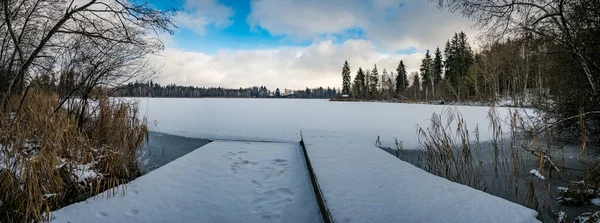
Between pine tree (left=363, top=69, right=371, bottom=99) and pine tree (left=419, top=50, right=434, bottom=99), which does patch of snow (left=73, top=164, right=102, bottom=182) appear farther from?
pine tree (left=363, top=69, right=371, bottom=99)

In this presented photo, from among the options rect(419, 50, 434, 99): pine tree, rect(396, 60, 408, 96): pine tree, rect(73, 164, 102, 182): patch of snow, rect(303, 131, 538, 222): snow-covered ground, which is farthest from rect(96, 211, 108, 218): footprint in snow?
rect(396, 60, 408, 96): pine tree

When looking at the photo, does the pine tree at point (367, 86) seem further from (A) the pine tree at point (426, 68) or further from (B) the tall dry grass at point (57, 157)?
(B) the tall dry grass at point (57, 157)

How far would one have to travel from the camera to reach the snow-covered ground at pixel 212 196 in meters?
2.20

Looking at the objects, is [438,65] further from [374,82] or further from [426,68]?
[374,82]

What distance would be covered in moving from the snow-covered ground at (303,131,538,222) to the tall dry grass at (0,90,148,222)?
224 cm

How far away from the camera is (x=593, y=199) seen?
2.69 meters

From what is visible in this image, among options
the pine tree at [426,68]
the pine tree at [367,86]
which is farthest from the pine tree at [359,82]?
the pine tree at [426,68]

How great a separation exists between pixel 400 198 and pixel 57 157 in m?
3.29

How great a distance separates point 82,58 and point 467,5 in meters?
6.43

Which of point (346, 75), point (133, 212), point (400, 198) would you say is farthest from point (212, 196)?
point (346, 75)

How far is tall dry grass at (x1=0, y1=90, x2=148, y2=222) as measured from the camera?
6.77ft

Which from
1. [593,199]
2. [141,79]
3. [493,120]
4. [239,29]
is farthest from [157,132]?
[239,29]

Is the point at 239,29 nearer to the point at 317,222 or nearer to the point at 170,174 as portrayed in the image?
the point at 170,174

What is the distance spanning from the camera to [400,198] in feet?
7.13
